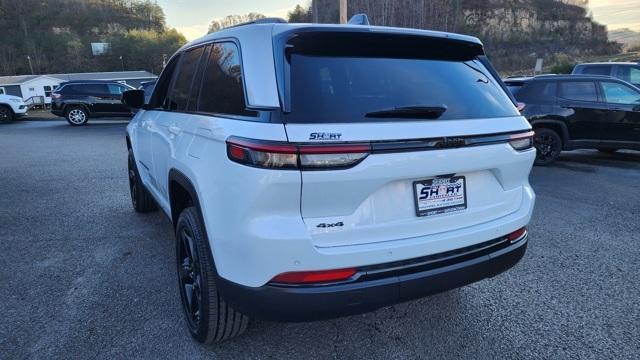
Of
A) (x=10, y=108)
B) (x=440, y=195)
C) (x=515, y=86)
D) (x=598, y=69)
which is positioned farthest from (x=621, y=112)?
(x=10, y=108)

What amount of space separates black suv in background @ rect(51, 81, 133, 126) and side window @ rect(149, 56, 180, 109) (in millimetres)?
15109

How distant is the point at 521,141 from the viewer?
2.45m

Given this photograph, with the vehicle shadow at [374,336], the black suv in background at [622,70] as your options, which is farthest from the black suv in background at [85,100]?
the vehicle shadow at [374,336]

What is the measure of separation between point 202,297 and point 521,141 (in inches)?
78.0

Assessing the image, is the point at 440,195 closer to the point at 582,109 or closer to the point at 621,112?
the point at 582,109

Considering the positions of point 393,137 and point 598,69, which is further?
point 598,69

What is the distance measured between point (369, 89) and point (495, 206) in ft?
3.17

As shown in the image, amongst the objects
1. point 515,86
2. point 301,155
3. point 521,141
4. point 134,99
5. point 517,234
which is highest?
point 134,99

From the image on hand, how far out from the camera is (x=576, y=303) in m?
3.00

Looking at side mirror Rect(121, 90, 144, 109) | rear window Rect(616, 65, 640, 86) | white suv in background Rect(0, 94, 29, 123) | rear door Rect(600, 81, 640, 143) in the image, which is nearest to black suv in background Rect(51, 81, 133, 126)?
white suv in background Rect(0, 94, 29, 123)

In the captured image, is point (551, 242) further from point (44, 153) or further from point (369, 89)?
point (44, 153)

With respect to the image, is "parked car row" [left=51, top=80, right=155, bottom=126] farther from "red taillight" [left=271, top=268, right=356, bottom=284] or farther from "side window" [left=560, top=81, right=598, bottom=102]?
"red taillight" [left=271, top=268, right=356, bottom=284]

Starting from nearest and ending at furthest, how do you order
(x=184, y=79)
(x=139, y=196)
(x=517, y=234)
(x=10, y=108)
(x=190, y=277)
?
(x=517, y=234) < (x=190, y=277) < (x=184, y=79) < (x=139, y=196) < (x=10, y=108)

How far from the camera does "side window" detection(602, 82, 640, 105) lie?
7762mm
